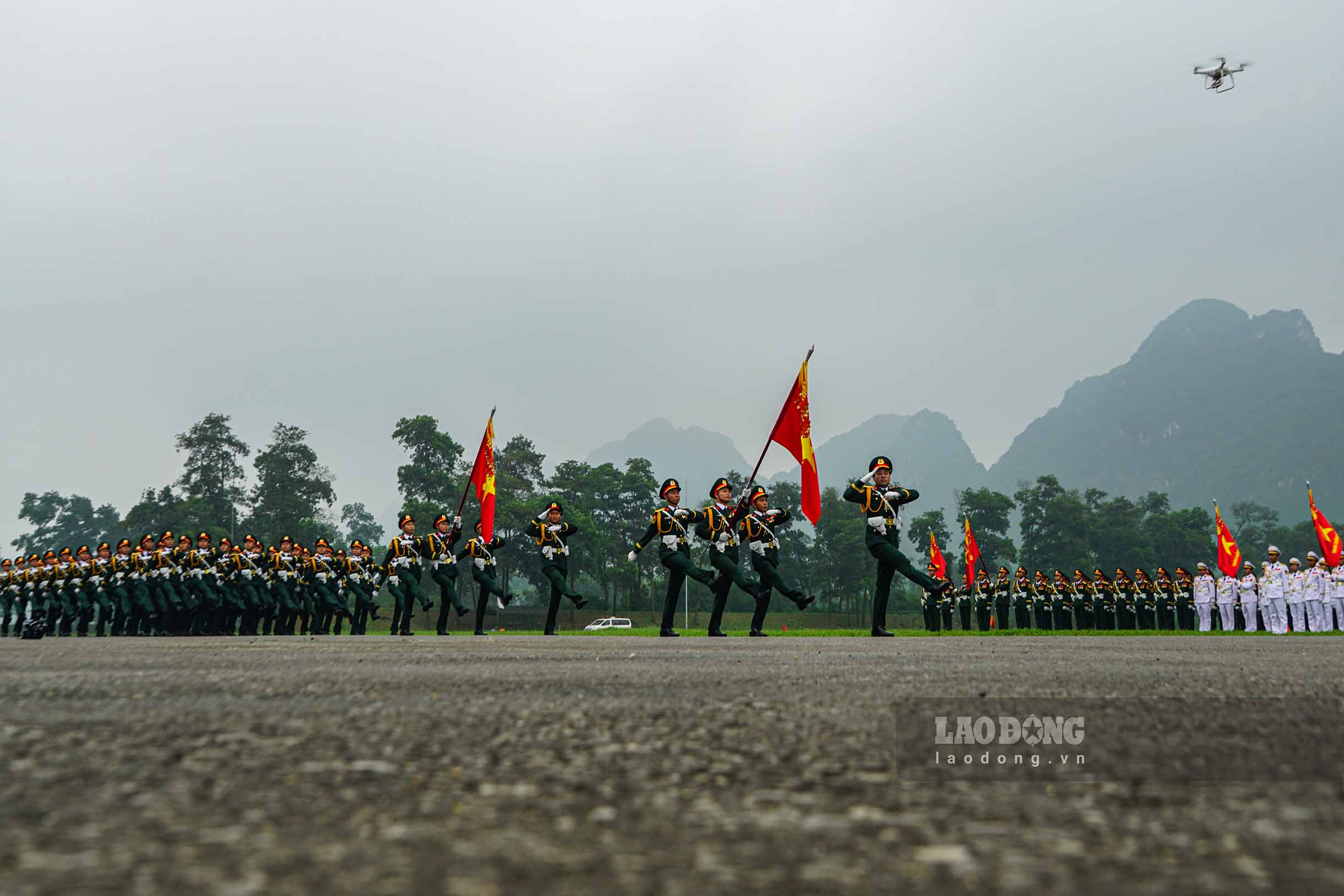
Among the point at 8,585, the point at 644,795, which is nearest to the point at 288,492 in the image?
the point at 8,585

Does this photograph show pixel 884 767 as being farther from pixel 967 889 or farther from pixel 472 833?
pixel 472 833

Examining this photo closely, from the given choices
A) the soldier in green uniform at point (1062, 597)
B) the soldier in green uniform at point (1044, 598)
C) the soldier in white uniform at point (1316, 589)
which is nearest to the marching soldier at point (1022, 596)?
the soldier in green uniform at point (1044, 598)

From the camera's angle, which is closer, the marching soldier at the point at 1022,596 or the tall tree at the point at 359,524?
the marching soldier at the point at 1022,596

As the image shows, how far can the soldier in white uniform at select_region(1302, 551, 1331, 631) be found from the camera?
24.6 metres

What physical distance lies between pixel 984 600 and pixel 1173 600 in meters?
6.76

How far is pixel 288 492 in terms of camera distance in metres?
84.9

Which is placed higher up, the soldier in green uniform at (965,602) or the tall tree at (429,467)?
the tall tree at (429,467)

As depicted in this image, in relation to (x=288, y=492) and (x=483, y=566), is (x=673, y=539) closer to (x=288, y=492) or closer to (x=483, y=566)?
(x=483, y=566)

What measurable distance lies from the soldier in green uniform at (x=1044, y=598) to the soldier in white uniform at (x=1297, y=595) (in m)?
6.16

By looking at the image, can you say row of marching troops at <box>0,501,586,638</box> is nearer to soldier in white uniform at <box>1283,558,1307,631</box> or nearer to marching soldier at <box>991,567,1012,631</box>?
marching soldier at <box>991,567,1012,631</box>

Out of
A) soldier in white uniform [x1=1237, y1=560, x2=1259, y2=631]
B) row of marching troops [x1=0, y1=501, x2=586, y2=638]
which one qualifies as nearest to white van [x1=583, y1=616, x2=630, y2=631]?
row of marching troops [x1=0, y1=501, x2=586, y2=638]

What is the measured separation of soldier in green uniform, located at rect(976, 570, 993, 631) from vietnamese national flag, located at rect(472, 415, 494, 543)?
57.4 feet

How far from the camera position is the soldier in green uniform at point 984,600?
3012 centimetres

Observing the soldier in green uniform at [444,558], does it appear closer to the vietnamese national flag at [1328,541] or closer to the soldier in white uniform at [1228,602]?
the vietnamese national flag at [1328,541]
